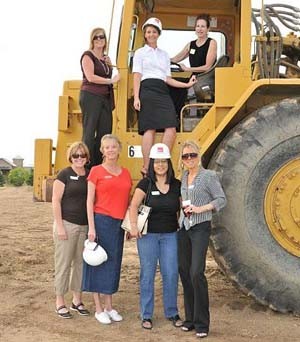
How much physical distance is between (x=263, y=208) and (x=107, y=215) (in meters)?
1.41

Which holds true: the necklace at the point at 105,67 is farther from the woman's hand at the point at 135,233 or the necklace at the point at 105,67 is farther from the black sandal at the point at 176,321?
the black sandal at the point at 176,321

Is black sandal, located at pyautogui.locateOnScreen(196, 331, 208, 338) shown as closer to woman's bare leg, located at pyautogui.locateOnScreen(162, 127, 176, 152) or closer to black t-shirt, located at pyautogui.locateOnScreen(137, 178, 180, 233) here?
black t-shirt, located at pyautogui.locateOnScreen(137, 178, 180, 233)

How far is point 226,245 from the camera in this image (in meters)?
5.61

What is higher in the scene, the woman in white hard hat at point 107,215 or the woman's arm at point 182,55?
the woman's arm at point 182,55

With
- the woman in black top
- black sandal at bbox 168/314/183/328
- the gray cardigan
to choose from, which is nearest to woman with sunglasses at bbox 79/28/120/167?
the woman in black top

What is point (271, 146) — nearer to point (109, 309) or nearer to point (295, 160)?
point (295, 160)

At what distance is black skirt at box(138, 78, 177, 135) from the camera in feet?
18.9

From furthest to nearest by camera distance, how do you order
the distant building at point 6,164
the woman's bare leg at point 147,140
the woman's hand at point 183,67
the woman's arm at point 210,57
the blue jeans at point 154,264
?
the distant building at point 6,164 < the woman's hand at point 183,67 < the woman's arm at point 210,57 < the woman's bare leg at point 147,140 < the blue jeans at point 154,264

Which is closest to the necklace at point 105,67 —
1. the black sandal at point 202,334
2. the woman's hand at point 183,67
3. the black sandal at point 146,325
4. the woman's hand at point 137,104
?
the woman's hand at point 137,104

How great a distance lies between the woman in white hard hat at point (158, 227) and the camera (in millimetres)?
5309

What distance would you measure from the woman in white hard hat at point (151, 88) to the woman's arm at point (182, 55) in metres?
0.69

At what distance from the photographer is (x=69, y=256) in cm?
576

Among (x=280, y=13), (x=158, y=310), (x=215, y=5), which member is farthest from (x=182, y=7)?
(x=158, y=310)

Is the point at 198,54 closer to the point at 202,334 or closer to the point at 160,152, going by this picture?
the point at 160,152
